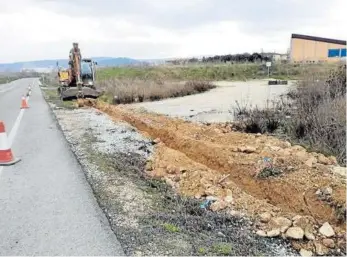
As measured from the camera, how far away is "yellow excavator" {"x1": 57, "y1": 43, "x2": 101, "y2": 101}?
919 inches

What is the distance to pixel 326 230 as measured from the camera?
428cm

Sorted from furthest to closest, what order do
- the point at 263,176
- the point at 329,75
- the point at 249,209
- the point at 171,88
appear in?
the point at 171,88 → the point at 329,75 → the point at 263,176 → the point at 249,209

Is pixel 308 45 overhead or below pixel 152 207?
overhead

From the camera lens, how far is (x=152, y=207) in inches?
209

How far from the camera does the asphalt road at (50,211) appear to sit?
13.6ft

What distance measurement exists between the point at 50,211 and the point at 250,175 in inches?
131

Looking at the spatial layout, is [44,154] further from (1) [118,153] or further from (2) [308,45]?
(2) [308,45]

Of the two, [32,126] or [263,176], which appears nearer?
[263,176]

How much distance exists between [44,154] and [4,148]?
3.41 ft

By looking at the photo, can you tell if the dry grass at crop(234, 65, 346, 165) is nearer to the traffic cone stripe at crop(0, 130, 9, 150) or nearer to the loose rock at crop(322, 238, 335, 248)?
the loose rock at crop(322, 238, 335, 248)

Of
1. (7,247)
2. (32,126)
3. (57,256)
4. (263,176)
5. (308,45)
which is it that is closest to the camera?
(57,256)

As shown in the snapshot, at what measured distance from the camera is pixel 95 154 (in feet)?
28.5

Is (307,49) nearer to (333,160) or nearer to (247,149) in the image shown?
(247,149)

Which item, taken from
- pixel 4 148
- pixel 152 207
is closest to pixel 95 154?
pixel 4 148
